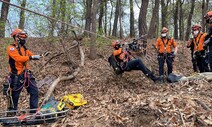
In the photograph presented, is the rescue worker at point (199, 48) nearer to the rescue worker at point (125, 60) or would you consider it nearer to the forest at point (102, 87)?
the forest at point (102, 87)

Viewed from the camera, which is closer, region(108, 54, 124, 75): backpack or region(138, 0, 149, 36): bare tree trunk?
region(108, 54, 124, 75): backpack

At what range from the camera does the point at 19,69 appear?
259 inches

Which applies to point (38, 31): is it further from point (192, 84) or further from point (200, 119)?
point (200, 119)

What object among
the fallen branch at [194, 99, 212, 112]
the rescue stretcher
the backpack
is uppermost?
the backpack

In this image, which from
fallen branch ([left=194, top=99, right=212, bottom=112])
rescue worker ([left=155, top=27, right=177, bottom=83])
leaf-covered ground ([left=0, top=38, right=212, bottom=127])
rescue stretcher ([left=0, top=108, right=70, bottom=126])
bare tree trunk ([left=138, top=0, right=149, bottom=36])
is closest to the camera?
leaf-covered ground ([left=0, top=38, right=212, bottom=127])

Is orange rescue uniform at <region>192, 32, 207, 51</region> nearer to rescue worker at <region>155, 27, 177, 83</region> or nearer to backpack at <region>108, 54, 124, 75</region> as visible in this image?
rescue worker at <region>155, 27, 177, 83</region>

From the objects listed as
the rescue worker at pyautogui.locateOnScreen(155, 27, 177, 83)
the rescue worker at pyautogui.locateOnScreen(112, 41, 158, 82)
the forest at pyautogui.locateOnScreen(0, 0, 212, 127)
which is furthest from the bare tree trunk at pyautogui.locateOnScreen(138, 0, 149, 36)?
the rescue worker at pyautogui.locateOnScreen(112, 41, 158, 82)

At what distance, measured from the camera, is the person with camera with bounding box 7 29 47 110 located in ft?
21.1

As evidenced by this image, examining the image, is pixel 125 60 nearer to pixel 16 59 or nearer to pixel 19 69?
pixel 19 69

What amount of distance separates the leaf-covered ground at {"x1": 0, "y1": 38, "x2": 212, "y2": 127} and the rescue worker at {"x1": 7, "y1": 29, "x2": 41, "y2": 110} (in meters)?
1.13

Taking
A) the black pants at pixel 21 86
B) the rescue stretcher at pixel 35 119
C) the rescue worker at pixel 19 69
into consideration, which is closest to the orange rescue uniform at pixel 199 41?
the rescue stretcher at pixel 35 119

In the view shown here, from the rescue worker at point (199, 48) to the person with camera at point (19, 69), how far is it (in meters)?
5.35

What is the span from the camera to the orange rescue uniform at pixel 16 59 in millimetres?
6409

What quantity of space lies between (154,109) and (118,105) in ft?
3.68
